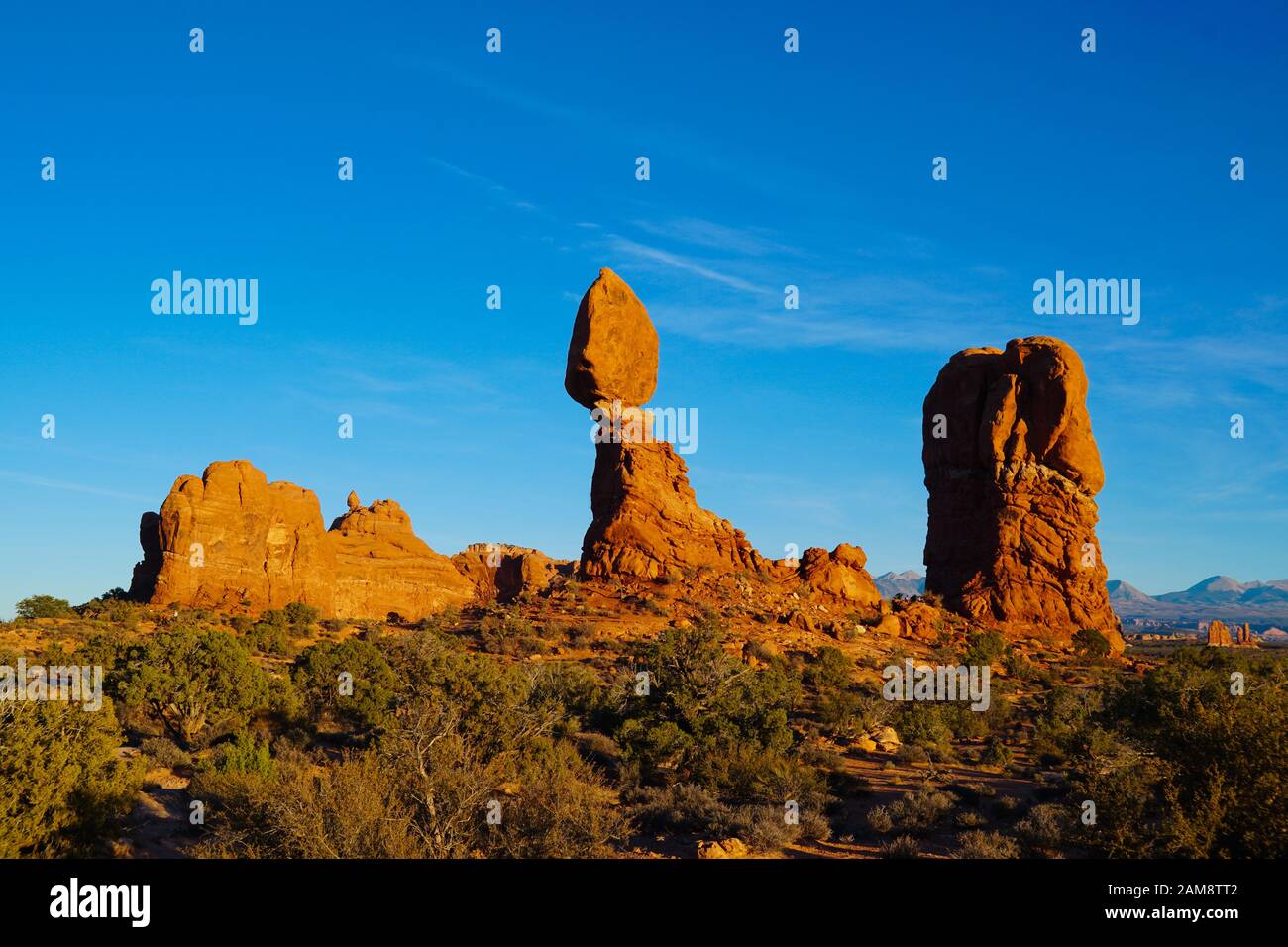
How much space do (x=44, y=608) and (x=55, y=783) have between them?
1542 inches

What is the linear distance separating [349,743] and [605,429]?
2506 cm

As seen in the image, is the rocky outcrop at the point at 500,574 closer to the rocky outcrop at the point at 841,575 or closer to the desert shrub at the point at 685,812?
the rocky outcrop at the point at 841,575

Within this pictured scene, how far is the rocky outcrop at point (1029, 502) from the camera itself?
49.1 m

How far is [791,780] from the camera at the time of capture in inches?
821

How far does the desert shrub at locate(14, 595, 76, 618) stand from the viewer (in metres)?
45.8

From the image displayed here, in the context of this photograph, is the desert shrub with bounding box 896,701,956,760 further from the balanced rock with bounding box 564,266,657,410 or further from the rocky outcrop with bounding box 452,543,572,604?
the rocky outcrop with bounding box 452,543,572,604

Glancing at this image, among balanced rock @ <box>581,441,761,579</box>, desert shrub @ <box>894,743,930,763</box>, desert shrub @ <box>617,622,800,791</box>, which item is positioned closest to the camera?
desert shrub @ <box>617,622,800,791</box>

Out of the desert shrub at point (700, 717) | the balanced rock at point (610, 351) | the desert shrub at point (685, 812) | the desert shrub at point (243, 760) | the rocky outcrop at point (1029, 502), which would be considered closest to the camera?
the desert shrub at point (685, 812)

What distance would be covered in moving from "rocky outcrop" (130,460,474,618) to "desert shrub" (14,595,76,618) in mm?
3301

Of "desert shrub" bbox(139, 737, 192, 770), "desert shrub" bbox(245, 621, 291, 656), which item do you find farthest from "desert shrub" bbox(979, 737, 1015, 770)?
"desert shrub" bbox(245, 621, 291, 656)

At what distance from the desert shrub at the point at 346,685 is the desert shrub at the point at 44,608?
Result: 24086mm

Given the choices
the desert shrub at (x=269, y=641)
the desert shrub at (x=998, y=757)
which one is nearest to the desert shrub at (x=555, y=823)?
the desert shrub at (x=998, y=757)
